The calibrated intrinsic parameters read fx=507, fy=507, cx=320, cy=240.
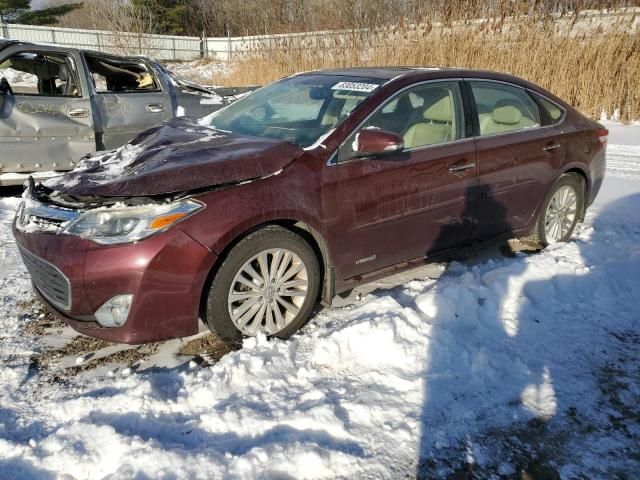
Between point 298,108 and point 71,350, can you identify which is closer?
point 71,350

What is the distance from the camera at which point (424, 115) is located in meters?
3.57

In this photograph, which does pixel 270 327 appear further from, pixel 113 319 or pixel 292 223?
pixel 113 319

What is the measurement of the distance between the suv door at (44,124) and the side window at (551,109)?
471cm

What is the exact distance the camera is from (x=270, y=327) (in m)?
3.00

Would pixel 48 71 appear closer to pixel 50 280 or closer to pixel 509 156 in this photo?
pixel 50 280

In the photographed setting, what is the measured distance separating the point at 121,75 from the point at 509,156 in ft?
17.6

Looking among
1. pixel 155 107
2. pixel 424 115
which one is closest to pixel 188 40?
pixel 155 107

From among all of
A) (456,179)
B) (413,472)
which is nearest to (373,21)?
(456,179)

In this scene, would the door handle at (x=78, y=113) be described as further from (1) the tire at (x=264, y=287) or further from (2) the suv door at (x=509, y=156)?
(2) the suv door at (x=509, y=156)

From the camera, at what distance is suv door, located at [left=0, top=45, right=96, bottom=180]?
5.46 m

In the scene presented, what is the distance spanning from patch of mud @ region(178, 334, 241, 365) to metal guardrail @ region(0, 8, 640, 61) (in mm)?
10513

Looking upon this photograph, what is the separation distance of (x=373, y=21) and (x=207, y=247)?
11918 millimetres

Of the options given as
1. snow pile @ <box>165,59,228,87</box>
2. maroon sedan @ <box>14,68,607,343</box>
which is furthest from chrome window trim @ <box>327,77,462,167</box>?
snow pile @ <box>165,59,228,87</box>

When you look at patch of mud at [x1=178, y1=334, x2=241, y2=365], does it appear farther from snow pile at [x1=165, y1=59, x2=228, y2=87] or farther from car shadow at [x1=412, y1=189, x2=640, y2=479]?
snow pile at [x1=165, y1=59, x2=228, y2=87]
